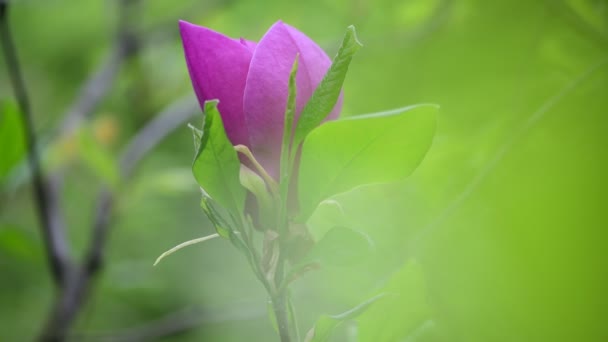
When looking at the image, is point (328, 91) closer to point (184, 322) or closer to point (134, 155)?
point (184, 322)

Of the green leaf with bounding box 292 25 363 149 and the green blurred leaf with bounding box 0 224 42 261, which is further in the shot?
the green blurred leaf with bounding box 0 224 42 261

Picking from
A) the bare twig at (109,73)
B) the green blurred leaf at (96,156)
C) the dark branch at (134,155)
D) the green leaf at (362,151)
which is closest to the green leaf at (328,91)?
the green leaf at (362,151)

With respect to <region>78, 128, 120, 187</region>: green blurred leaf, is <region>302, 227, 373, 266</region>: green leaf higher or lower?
higher

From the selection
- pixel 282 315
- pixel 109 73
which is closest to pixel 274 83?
pixel 282 315

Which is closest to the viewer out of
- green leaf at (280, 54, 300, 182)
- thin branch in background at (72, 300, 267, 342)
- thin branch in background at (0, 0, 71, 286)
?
green leaf at (280, 54, 300, 182)

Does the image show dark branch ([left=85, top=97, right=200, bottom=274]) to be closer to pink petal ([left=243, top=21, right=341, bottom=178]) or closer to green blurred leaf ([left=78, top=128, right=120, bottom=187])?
green blurred leaf ([left=78, top=128, right=120, bottom=187])

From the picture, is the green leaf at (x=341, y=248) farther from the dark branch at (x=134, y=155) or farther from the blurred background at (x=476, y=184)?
the dark branch at (x=134, y=155)

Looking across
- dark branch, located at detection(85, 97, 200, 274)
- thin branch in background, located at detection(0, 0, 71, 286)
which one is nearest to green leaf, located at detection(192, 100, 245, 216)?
thin branch in background, located at detection(0, 0, 71, 286)

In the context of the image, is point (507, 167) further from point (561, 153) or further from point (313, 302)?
point (313, 302)

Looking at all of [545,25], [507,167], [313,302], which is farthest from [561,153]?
[313,302]
